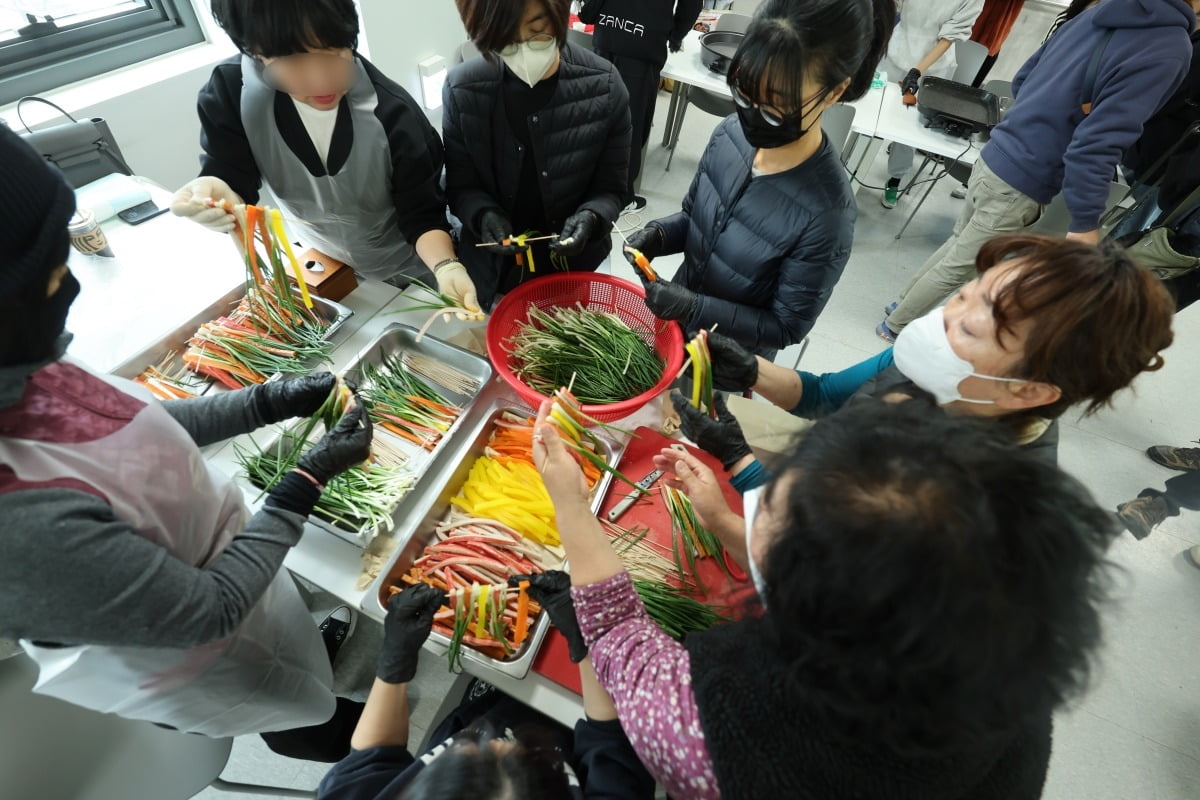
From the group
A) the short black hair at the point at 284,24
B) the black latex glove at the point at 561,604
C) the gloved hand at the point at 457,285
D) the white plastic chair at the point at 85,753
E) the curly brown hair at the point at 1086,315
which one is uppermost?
the short black hair at the point at 284,24

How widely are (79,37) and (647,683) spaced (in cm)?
399

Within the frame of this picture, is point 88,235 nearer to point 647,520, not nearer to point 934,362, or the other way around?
point 647,520

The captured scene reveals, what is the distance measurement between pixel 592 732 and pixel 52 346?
3.61ft

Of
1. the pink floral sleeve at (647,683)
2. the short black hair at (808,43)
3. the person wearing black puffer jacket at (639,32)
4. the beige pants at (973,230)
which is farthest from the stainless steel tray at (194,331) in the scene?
the beige pants at (973,230)

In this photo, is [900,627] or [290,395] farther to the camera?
[290,395]

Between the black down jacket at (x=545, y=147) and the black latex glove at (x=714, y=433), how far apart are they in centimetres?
82

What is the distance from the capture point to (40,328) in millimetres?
729

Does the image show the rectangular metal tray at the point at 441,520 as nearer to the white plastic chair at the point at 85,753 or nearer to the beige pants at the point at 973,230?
the white plastic chair at the point at 85,753

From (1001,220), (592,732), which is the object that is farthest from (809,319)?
(1001,220)

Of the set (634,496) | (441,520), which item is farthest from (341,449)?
(634,496)

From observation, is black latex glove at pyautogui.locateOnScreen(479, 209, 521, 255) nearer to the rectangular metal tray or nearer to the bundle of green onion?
the bundle of green onion

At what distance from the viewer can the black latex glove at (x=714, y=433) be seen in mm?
1474

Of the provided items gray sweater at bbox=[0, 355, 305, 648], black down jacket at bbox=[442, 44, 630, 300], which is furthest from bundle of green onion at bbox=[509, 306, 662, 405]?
gray sweater at bbox=[0, 355, 305, 648]

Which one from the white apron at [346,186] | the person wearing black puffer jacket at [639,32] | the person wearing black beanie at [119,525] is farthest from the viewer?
the person wearing black puffer jacket at [639,32]
